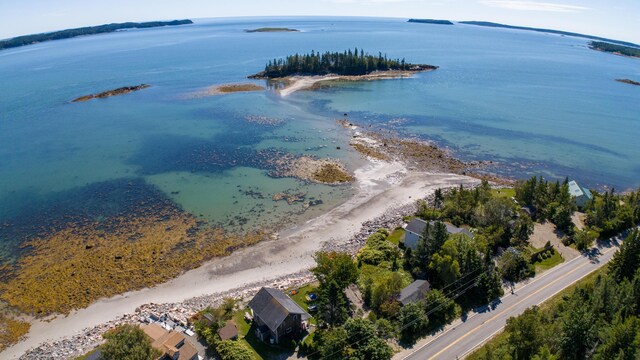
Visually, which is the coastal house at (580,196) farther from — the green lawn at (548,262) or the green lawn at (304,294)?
the green lawn at (304,294)

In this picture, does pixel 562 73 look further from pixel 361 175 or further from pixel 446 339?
pixel 446 339

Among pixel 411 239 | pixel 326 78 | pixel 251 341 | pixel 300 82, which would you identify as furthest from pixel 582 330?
pixel 326 78

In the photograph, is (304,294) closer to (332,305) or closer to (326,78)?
(332,305)

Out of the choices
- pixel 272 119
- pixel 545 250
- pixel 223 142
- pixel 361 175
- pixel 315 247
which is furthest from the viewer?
pixel 272 119

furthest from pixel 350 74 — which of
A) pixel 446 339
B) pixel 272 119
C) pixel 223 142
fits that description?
pixel 446 339

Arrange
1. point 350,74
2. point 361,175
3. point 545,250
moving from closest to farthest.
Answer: point 545,250
point 361,175
point 350,74

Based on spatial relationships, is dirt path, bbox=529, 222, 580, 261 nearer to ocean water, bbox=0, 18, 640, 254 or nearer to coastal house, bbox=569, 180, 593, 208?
coastal house, bbox=569, 180, 593, 208

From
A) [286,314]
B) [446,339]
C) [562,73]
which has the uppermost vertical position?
[562,73]

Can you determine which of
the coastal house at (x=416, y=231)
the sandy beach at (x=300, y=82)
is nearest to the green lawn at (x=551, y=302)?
the coastal house at (x=416, y=231)
